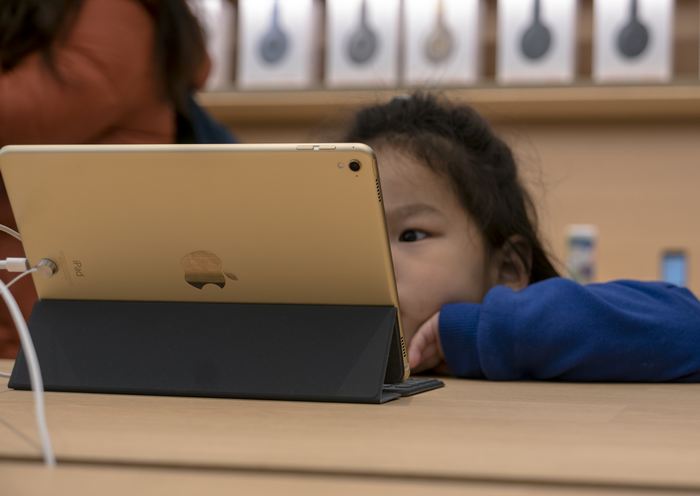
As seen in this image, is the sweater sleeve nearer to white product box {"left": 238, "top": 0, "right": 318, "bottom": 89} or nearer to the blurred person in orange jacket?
the blurred person in orange jacket

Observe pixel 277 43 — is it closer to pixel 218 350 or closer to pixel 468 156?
pixel 468 156

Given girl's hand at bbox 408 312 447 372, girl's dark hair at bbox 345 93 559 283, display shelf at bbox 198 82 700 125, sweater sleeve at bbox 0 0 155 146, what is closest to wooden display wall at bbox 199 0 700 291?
display shelf at bbox 198 82 700 125

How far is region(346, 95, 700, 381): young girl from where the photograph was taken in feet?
2.86

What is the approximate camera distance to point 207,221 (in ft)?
2.15

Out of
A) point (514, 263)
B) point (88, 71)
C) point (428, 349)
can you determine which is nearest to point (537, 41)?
point (514, 263)

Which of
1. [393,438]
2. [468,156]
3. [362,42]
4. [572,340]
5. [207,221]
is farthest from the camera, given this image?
[362,42]

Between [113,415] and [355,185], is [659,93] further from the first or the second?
[113,415]

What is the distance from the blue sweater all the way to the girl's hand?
5 centimetres

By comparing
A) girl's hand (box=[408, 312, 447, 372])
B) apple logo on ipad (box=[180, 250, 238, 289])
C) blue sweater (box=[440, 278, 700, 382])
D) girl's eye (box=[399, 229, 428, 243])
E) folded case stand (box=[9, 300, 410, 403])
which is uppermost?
apple logo on ipad (box=[180, 250, 238, 289])

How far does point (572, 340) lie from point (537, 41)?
3.94 ft

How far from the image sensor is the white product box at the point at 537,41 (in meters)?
1.94

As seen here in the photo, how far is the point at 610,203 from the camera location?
212 centimetres

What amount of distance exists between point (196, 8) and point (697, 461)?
1.26 metres

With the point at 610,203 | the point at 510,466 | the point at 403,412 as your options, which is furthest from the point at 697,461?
the point at 610,203
